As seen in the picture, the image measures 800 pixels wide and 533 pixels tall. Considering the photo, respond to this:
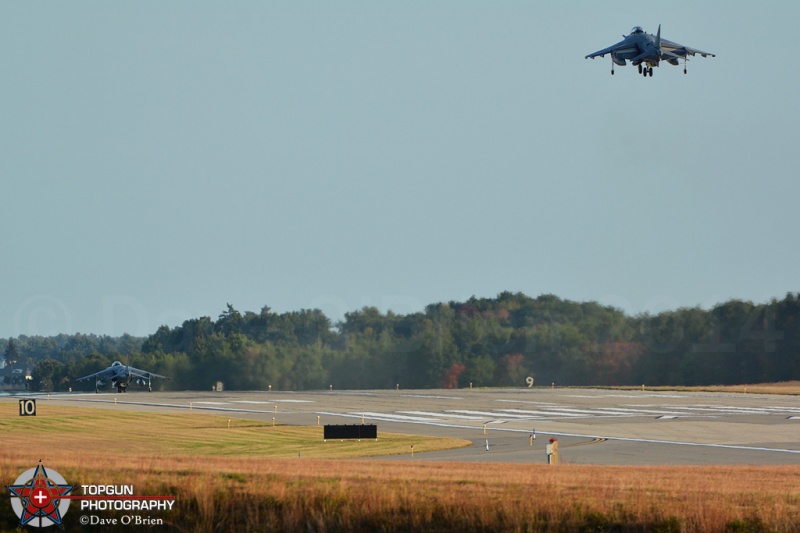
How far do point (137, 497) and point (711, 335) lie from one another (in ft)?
417

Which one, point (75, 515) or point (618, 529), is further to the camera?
point (75, 515)

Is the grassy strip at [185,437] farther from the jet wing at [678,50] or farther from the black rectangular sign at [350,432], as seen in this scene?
the jet wing at [678,50]

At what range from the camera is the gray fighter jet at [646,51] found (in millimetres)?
52156

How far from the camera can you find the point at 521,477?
2686cm

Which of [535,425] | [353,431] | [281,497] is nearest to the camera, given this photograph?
[281,497]

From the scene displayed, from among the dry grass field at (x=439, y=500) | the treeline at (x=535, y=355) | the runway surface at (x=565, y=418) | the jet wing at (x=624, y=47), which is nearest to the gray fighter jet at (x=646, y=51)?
the jet wing at (x=624, y=47)

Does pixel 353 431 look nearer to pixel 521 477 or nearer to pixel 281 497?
pixel 521 477

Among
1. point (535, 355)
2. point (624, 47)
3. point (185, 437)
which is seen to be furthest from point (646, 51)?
point (535, 355)

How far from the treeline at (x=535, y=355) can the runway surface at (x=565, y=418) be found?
105 feet

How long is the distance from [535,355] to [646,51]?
115778 mm

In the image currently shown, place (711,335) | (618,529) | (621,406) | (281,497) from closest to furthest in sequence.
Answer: (618,529), (281,497), (621,406), (711,335)

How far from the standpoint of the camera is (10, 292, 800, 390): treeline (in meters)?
136

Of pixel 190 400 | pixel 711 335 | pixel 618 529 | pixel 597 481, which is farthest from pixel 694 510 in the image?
pixel 711 335

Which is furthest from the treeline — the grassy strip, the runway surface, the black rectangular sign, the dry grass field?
the dry grass field
